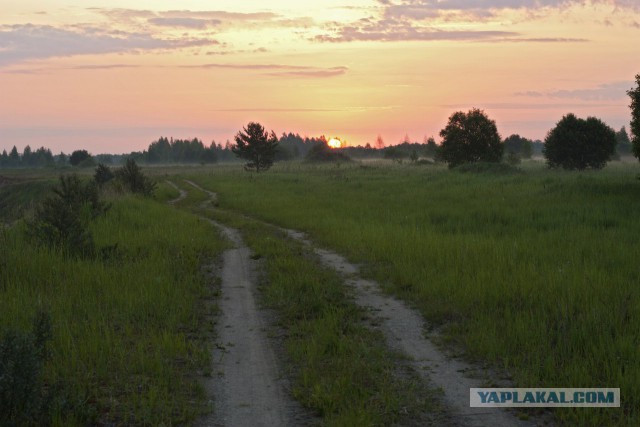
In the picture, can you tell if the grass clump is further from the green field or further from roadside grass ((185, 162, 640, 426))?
the green field

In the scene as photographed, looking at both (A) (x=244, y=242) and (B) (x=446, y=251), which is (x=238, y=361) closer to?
(B) (x=446, y=251)

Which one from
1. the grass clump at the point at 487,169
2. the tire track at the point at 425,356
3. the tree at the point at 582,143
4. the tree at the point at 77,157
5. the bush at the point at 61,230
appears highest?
the tree at the point at 77,157

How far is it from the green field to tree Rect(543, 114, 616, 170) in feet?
115

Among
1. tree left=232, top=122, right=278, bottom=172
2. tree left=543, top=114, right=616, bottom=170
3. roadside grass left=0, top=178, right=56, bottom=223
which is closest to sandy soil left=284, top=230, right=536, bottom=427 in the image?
tree left=543, top=114, right=616, bottom=170

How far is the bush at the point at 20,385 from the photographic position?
483cm

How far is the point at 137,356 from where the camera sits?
21.3 ft

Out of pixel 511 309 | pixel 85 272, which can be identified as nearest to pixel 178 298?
pixel 85 272

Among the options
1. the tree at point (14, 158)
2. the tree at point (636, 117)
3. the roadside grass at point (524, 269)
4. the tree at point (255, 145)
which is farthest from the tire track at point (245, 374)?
the tree at point (14, 158)

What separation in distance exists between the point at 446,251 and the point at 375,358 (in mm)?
6337

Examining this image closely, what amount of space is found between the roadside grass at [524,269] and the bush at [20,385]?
465 centimetres

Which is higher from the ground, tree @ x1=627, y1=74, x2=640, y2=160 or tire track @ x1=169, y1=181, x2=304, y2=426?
tree @ x1=627, y1=74, x2=640, y2=160

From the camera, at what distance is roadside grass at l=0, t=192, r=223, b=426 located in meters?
5.32

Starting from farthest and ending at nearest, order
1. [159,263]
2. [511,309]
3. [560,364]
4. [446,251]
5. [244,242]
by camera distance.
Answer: [244,242] < [446,251] < [159,263] < [511,309] < [560,364]

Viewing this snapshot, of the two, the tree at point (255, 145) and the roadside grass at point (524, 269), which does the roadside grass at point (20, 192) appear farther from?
the roadside grass at point (524, 269)
